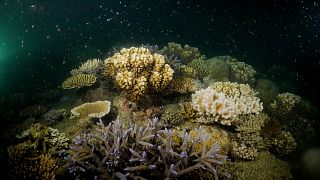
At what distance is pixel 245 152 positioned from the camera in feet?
19.6

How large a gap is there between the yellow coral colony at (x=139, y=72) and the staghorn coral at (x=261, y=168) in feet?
8.49

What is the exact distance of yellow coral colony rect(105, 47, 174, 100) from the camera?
640 centimetres

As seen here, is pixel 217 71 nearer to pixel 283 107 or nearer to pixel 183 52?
pixel 183 52

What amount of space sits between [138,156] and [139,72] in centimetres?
266

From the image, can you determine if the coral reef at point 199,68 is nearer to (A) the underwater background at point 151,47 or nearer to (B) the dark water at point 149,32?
(A) the underwater background at point 151,47

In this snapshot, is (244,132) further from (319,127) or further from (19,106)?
(19,106)

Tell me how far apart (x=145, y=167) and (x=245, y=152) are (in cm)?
275

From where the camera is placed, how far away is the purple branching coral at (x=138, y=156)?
4.34 metres

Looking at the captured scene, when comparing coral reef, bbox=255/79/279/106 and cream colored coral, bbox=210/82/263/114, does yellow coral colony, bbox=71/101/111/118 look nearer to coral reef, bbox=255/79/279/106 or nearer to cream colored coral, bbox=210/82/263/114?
cream colored coral, bbox=210/82/263/114

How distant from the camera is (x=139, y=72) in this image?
21.5ft

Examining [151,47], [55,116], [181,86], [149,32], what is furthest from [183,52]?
[149,32]

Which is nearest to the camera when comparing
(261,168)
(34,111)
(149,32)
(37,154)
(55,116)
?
(37,154)

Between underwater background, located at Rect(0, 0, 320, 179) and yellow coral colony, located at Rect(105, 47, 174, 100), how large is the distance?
0.19m

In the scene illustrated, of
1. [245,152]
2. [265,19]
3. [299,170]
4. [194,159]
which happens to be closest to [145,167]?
[194,159]
